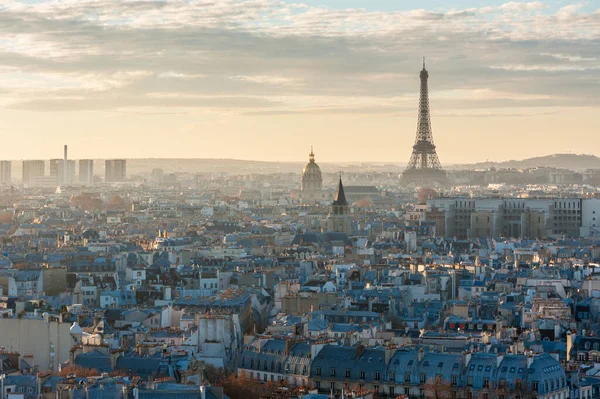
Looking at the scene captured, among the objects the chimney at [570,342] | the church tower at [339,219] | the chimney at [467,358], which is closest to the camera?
the chimney at [467,358]

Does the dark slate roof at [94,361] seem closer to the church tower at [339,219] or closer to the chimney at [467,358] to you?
the chimney at [467,358]

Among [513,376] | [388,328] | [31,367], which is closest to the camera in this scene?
[513,376]

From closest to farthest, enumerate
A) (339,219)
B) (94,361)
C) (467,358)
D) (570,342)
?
(467,358) → (94,361) → (570,342) → (339,219)


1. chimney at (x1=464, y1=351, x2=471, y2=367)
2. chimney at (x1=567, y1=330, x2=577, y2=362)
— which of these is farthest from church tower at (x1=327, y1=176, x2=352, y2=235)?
chimney at (x1=464, y1=351, x2=471, y2=367)

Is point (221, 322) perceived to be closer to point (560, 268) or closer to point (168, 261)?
point (560, 268)

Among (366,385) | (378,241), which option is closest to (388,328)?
(366,385)

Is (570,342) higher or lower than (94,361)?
higher

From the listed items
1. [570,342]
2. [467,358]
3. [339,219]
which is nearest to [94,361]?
[467,358]

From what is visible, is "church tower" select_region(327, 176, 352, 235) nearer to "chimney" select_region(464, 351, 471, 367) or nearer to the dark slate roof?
the dark slate roof

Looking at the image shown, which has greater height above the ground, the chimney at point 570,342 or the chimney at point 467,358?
the chimney at point 467,358

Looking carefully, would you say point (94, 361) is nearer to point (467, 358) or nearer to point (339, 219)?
point (467, 358)

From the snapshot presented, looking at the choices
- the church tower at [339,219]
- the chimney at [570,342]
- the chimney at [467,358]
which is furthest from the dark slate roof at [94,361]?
the church tower at [339,219]
